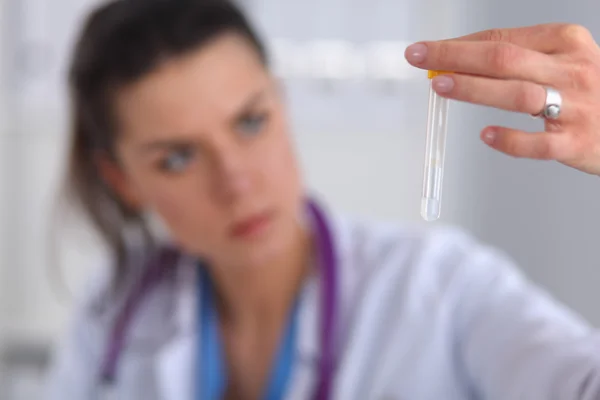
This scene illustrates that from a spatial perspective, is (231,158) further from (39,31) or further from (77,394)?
(39,31)

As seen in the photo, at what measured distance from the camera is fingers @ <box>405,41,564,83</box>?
16.1 inches

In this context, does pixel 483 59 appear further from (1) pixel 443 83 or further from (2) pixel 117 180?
(2) pixel 117 180

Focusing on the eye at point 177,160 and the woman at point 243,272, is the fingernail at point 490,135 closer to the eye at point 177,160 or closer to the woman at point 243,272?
the woman at point 243,272

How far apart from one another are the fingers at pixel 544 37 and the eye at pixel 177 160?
0.48 meters

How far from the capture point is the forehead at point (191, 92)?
0.81 m

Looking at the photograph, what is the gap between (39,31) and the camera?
1.77 meters

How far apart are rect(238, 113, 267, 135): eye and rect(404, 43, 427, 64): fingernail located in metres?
0.46

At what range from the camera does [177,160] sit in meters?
0.87

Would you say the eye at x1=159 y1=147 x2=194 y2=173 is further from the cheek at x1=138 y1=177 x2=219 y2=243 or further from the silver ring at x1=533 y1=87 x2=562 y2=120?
the silver ring at x1=533 y1=87 x2=562 y2=120

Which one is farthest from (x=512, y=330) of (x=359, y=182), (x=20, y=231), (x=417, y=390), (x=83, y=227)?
(x=20, y=231)

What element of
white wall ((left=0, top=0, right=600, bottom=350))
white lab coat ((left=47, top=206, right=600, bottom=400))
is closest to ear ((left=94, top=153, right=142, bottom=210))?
white lab coat ((left=47, top=206, right=600, bottom=400))

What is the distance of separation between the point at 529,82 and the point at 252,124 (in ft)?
1.61

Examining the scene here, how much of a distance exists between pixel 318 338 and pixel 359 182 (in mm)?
1045

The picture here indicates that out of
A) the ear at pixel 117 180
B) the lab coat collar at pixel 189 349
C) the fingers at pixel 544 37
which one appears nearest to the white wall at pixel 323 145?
the ear at pixel 117 180
